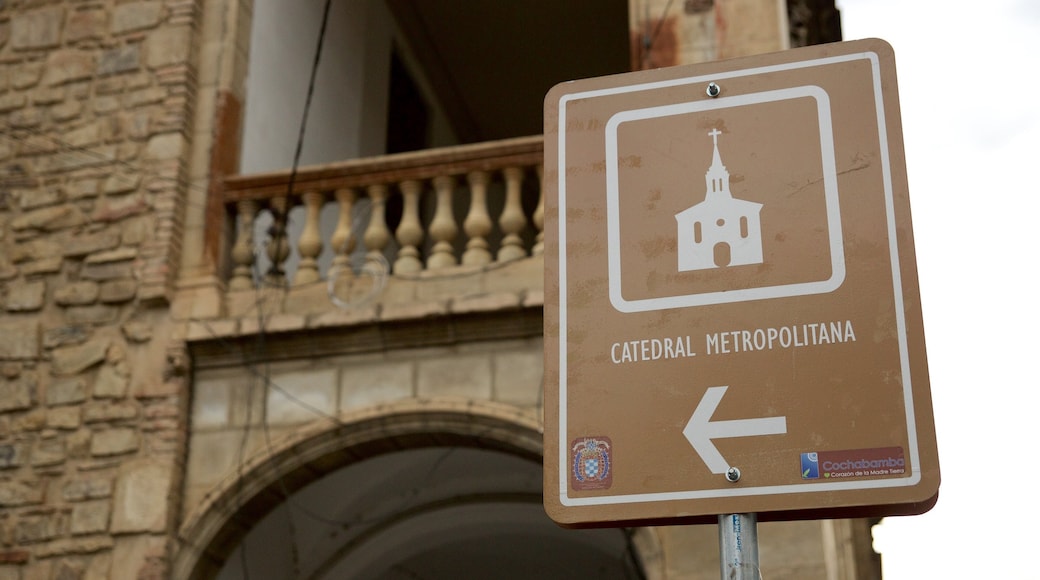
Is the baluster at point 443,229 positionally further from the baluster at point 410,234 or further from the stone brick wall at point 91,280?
the stone brick wall at point 91,280

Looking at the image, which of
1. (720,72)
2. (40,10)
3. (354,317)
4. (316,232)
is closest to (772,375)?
(720,72)

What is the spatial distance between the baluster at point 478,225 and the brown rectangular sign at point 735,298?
3861 mm

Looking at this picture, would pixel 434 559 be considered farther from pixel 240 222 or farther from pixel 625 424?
pixel 625 424

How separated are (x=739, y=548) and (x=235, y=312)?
4.91 meters

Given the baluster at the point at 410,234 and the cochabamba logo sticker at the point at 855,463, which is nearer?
the cochabamba logo sticker at the point at 855,463

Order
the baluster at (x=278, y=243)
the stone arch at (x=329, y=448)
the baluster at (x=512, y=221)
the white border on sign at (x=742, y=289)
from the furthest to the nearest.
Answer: the baluster at (x=278, y=243), the baluster at (x=512, y=221), the stone arch at (x=329, y=448), the white border on sign at (x=742, y=289)

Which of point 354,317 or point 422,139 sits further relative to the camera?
point 422,139

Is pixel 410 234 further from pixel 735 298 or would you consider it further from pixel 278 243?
pixel 735 298

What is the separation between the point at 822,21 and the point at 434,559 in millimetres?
4860

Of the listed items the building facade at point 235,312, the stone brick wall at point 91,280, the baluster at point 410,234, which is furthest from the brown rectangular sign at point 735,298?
the stone brick wall at point 91,280

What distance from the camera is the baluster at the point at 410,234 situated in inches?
277

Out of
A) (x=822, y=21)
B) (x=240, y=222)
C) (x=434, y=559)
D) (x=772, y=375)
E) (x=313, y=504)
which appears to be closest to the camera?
(x=772, y=375)

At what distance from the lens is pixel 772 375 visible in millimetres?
2602

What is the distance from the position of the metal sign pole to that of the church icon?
0.51m
